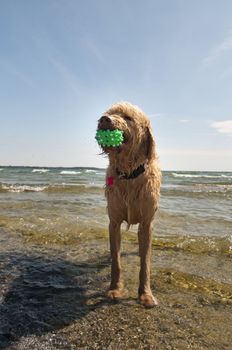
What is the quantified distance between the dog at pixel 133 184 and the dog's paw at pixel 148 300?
0.08 metres

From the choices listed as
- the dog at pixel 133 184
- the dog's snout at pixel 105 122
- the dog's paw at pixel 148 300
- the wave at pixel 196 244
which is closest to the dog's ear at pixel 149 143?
the dog at pixel 133 184

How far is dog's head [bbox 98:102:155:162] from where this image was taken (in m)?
3.96

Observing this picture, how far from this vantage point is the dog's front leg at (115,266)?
3.99m

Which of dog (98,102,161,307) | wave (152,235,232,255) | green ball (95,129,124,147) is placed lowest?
wave (152,235,232,255)

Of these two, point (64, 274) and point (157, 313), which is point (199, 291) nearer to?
point (157, 313)

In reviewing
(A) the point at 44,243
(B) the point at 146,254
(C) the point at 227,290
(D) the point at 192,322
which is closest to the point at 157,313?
(D) the point at 192,322

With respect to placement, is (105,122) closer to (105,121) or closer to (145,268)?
(105,121)

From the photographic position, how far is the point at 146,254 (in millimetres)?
4215

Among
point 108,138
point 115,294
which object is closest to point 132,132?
point 108,138

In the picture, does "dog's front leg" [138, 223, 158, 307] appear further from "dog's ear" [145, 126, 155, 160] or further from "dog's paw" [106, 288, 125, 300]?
"dog's ear" [145, 126, 155, 160]

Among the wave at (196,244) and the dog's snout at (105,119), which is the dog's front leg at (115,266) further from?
the wave at (196,244)

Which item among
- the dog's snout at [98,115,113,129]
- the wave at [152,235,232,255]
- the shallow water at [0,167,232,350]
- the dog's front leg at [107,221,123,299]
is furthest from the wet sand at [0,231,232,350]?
the dog's snout at [98,115,113,129]

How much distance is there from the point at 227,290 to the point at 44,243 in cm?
312

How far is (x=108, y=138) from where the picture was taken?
370 cm
